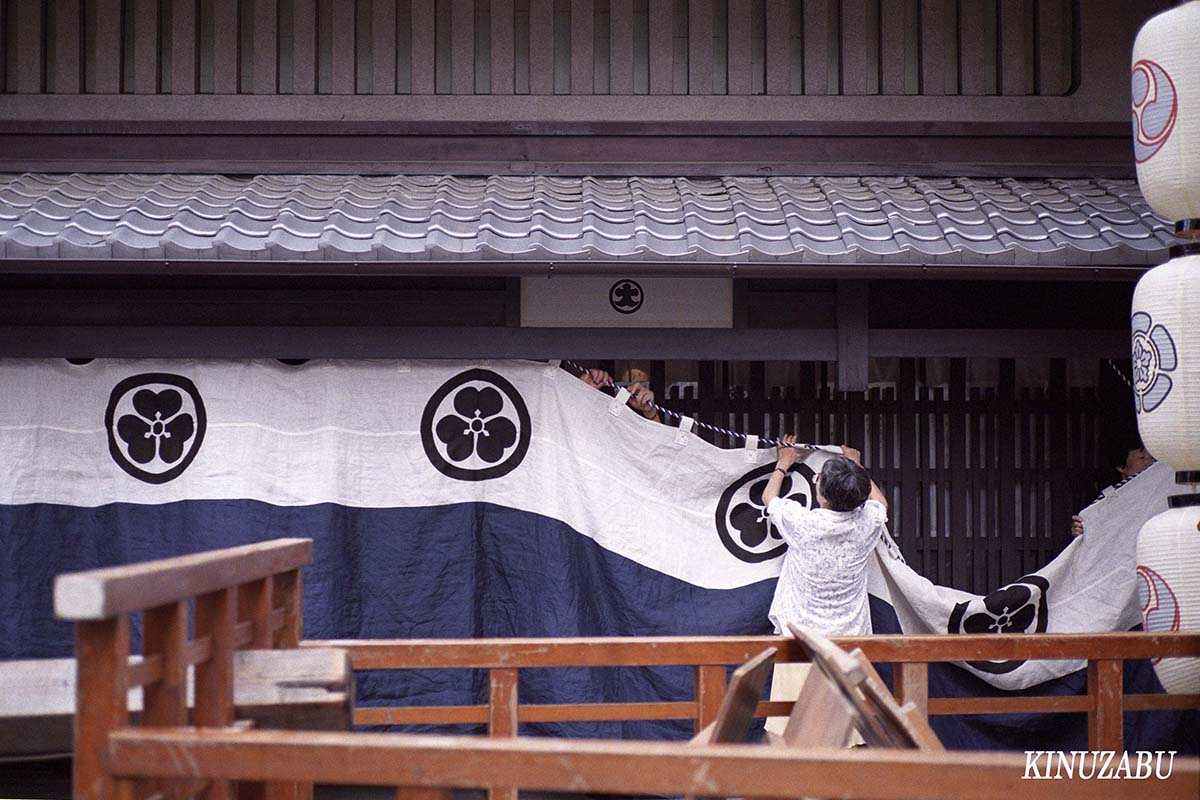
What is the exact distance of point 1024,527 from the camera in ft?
20.6

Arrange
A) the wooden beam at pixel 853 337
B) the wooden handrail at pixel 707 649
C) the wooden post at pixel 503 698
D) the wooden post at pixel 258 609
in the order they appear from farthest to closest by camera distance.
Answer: the wooden beam at pixel 853 337
the wooden post at pixel 503 698
the wooden handrail at pixel 707 649
the wooden post at pixel 258 609

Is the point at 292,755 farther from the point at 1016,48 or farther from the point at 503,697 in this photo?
the point at 1016,48

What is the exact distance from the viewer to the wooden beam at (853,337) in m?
5.76

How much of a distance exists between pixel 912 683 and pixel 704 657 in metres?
0.87

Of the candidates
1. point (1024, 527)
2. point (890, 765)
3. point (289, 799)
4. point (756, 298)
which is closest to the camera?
point (890, 765)

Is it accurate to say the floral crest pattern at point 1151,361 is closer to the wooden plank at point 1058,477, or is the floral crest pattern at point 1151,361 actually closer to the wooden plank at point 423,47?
the wooden plank at point 1058,477

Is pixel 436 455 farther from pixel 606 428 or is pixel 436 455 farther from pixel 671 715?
pixel 671 715

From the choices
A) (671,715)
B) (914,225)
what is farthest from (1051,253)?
(671,715)

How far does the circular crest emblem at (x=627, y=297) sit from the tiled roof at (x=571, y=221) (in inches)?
16.5

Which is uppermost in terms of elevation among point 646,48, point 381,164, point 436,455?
point 646,48

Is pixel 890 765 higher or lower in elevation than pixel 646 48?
lower

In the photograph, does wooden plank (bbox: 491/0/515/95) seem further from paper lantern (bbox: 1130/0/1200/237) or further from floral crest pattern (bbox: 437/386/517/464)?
paper lantern (bbox: 1130/0/1200/237)

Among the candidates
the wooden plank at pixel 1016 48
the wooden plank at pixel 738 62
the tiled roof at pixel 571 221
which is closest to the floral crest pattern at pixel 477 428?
the tiled roof at pixel 571 221

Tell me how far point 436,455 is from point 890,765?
388cm
